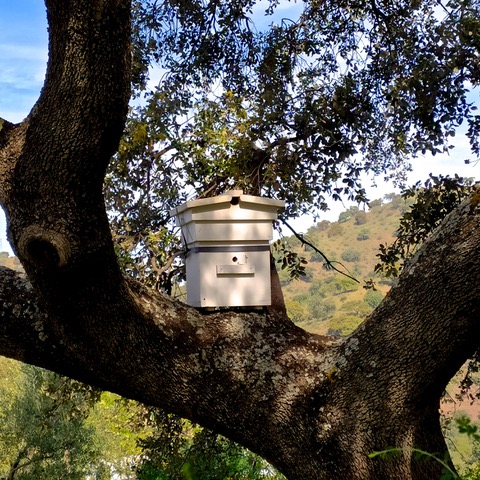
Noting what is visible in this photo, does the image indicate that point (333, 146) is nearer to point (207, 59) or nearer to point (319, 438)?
point (207, 59)

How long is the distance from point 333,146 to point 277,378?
250 cm

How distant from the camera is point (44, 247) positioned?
326 centimetres

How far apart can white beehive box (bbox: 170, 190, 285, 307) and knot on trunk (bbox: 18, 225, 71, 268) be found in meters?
1.02

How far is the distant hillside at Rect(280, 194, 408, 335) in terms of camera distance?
52.8 metres

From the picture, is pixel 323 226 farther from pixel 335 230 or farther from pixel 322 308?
pixel 322 308

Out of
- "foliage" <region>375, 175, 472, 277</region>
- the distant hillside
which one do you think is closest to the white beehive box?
"foliage" <region>375, 175, 472, 277</region>

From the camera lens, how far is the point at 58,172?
3207mm

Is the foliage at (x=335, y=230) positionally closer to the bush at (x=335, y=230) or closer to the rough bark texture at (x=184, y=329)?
the bush at (x=335, y=230)

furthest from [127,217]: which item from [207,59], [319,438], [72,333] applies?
[319,438]

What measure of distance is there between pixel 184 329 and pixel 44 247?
0.98 m

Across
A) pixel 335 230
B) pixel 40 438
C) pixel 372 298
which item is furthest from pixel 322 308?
pixel 40 438

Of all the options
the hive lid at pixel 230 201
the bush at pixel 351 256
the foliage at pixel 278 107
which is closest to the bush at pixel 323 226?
the bush at pixel 351 256

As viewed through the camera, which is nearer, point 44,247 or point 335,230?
point 44,247

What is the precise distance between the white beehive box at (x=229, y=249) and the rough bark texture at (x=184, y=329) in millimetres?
147
